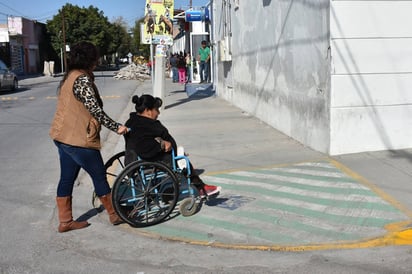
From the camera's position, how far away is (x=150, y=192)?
196 inches

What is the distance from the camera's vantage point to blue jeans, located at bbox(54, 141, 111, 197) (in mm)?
4727

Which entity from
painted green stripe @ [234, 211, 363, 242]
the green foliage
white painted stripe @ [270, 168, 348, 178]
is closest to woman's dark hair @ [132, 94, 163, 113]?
painted green stripe @ [234, 211, 363, 242]

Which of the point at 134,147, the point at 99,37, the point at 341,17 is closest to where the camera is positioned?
the point at 134,147

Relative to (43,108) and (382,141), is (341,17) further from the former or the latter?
(43,108)

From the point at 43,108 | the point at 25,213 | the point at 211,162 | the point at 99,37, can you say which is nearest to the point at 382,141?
the point at 211,162

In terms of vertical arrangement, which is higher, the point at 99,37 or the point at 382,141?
the point at 99,37

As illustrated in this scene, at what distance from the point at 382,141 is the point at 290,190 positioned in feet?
7.26

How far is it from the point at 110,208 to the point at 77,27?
59499 millimetres

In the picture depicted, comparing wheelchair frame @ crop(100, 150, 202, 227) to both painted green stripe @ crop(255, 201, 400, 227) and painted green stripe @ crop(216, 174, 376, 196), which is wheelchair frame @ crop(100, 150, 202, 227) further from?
painted green stripe @ crop(216, 174, 376, 196)

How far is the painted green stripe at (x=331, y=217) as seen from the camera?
488cm

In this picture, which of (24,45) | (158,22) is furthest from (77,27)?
(158,22)

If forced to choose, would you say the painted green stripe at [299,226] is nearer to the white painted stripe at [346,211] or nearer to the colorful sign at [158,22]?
the white painted stripe at [346,211]

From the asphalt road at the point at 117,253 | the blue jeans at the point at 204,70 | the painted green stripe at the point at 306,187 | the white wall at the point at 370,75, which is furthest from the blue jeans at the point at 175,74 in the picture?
the asphalt road at the point at 117,253

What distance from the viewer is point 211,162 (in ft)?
25.4
